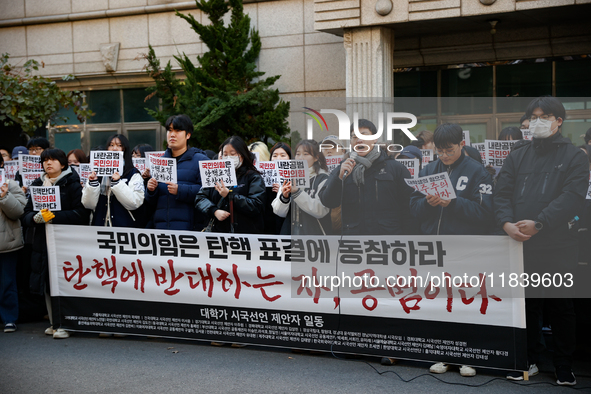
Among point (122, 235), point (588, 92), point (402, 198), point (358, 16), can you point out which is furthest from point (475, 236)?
point (588, 92)

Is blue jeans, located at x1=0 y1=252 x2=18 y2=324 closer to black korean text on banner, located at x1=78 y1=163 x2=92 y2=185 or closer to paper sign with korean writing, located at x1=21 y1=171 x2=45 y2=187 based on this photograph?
paper sign with korean writing, located at x1=21 y1=171 x2=45 y2=187

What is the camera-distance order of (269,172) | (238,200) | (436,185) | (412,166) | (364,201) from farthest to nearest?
(269,172), (238,200), (412,166), (364,201), (436,185)

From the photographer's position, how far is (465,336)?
499 centimetres

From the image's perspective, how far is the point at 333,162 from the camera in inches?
222

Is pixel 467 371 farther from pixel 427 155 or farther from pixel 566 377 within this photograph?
pixel 427 155

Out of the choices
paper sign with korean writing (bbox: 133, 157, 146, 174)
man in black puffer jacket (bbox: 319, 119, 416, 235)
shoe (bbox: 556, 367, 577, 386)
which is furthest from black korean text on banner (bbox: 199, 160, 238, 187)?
shoe (bbox: 556, 367, 577, 386)

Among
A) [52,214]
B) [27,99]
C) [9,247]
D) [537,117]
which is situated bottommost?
[9,247]

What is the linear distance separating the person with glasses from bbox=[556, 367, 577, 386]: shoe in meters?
0.64

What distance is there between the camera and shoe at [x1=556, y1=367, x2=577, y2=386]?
4.80 meters

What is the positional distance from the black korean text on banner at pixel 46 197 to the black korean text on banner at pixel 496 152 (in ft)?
14.8

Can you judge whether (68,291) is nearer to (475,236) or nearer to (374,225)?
(374,225)

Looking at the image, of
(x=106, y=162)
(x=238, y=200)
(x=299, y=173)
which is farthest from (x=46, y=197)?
(x=299, y=173)

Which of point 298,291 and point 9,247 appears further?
point 9,247

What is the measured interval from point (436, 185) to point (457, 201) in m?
0.25
